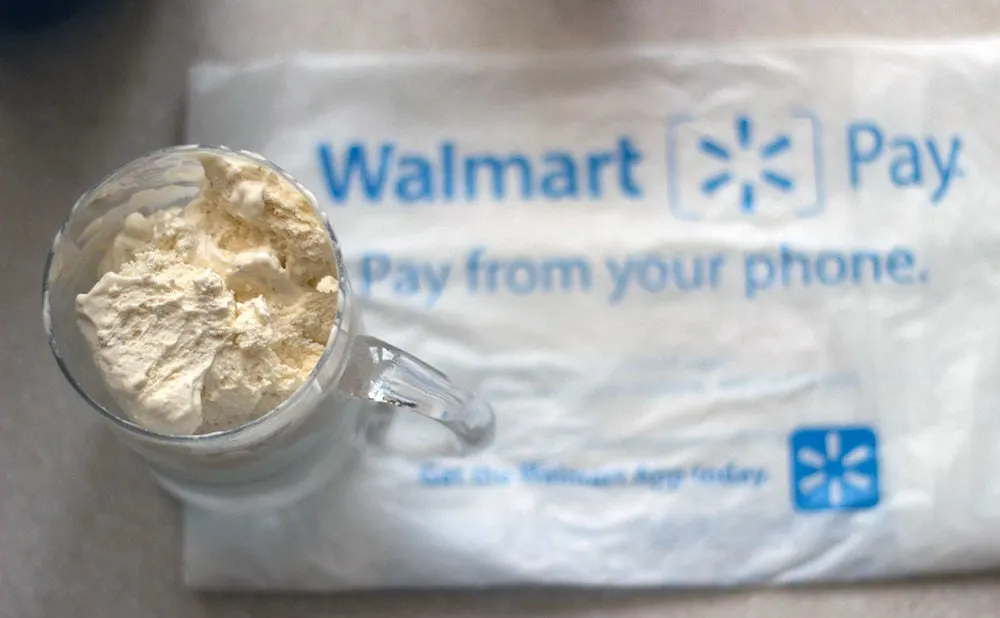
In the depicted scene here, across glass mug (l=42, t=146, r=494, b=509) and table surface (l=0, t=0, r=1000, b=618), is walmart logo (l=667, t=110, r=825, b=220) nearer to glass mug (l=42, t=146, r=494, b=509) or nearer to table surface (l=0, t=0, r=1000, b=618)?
table surface (l=0, t=0, r=1000, b=618)

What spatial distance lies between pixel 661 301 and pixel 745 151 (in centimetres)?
8

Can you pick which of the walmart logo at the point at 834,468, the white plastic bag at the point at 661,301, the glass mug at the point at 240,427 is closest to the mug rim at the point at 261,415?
the glass mug at the point at 240,427

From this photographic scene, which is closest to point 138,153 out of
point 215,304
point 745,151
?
point 215,304

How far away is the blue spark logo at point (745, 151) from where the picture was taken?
431mm

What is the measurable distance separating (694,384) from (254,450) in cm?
20

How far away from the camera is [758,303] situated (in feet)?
1.39

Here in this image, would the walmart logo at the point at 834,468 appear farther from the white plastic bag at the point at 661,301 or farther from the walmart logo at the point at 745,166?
the walmart logo at the point at 745,166

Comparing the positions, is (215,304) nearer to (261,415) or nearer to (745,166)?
(261,415)

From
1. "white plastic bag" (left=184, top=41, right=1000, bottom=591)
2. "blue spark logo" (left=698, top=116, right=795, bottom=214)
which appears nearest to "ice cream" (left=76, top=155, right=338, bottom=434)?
"white plastic bag" (left=184, top=41, right=1000, bottom=591)

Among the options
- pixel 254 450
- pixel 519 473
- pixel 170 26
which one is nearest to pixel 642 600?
pixel 519 473

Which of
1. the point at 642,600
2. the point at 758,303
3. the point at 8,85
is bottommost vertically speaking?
the point at 642,600

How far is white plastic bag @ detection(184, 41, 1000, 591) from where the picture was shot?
410mm

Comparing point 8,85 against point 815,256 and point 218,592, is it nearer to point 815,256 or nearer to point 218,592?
point 218,592

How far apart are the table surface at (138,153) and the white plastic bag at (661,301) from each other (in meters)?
0.02
